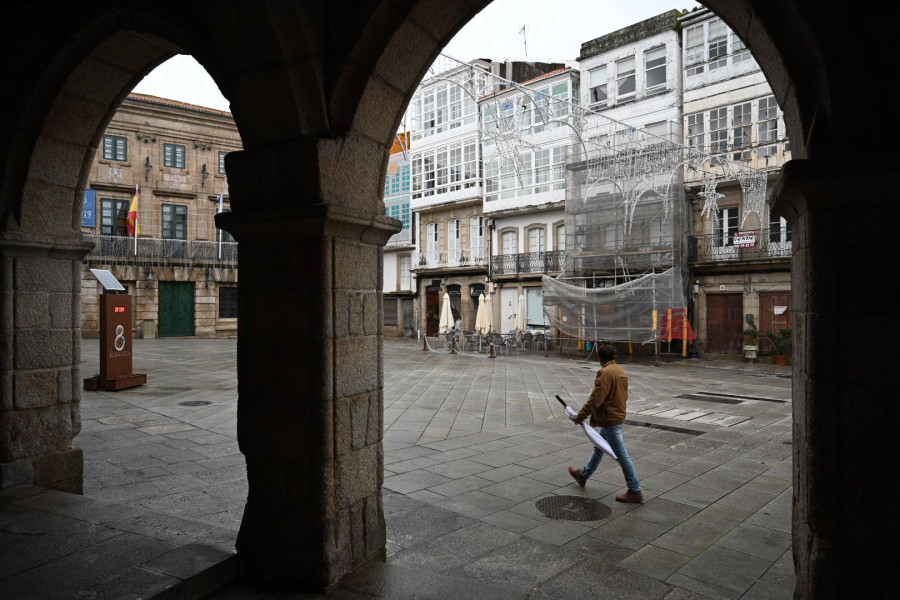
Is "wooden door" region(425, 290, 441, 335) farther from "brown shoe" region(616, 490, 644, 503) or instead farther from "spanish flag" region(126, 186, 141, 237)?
"brown shoe" region(616, 490, 644, 503)

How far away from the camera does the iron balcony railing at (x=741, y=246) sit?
59.1 feet

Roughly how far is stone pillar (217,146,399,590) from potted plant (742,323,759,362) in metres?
17.2

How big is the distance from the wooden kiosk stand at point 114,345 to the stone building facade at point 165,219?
613 inches

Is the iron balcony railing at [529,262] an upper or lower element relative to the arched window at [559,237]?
lower

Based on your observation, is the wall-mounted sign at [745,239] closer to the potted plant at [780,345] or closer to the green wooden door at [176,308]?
the potted plant at [780,345]

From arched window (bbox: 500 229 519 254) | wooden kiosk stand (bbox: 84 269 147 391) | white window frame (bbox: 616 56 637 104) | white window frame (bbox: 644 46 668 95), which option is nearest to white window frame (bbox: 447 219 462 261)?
arched window (bbox: 500 229 519 254)

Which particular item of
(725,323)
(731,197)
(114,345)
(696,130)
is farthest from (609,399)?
(696,130)

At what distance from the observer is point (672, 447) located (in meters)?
6.79

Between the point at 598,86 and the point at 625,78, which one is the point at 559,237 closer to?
the point at 598,86

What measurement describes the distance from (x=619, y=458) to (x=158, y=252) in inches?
1021

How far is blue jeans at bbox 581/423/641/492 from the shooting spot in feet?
15.8

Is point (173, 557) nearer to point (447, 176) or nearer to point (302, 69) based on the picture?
point (302, 69)

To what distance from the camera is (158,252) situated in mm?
26188

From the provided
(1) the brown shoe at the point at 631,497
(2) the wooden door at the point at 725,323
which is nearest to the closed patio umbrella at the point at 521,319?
(2) the wooden door at the point at 725,323
